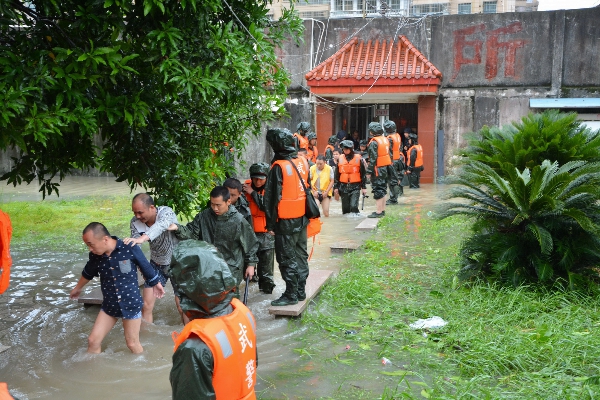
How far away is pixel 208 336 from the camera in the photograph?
2730mm

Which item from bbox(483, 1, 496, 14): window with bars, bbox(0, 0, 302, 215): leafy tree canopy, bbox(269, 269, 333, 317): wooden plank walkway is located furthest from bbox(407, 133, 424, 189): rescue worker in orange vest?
bbox(483, 1, 496, 14): window with bars

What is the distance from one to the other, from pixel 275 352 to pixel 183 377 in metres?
2.84

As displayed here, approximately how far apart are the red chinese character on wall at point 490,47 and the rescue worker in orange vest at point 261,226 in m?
13.3

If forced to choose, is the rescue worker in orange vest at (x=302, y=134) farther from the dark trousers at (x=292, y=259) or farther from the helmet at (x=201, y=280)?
the helmet at (x=201, y=280)

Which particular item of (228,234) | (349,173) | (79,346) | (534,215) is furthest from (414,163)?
(79,346)

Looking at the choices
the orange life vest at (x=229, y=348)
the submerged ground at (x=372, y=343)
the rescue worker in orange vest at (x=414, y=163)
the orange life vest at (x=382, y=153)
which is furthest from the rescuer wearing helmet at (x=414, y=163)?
the orange life vest at (x=229, y=348)

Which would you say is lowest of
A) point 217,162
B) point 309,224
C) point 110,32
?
point 309,224

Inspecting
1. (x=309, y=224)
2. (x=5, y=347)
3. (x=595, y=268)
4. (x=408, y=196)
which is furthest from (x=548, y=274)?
(x=408, y=196)

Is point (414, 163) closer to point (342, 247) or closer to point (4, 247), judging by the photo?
point (342, 247)

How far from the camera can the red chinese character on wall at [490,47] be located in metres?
18.3

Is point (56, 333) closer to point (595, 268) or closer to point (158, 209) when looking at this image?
point (158, 209)

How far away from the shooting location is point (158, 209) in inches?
233

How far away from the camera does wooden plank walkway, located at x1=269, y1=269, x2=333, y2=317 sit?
20.5ft

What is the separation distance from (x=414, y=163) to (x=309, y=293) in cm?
1179
